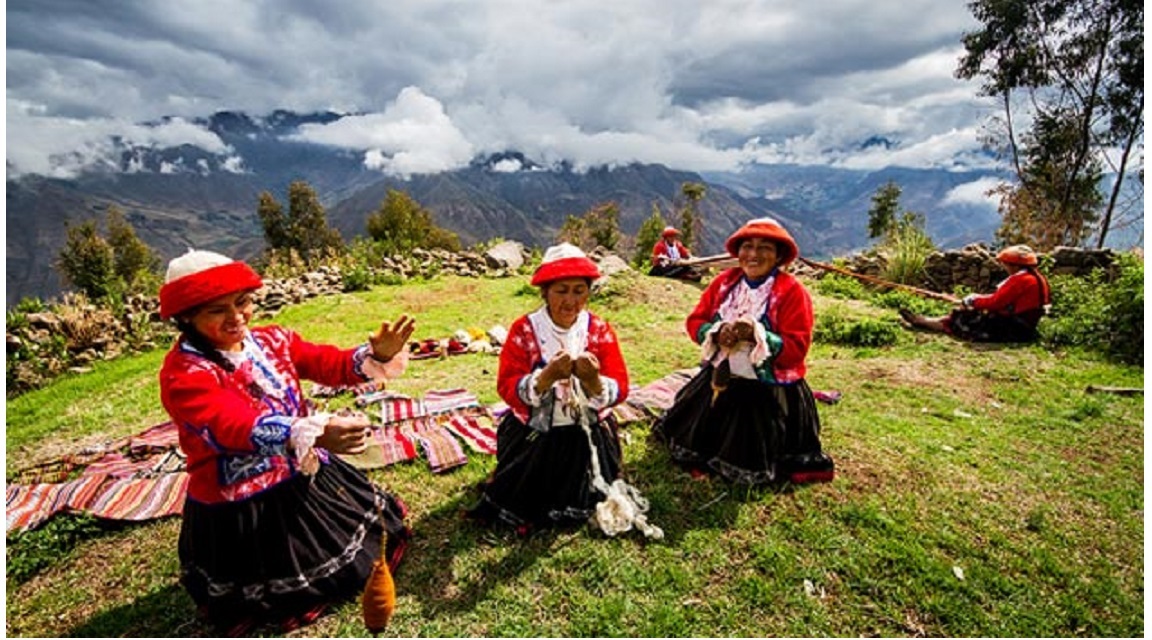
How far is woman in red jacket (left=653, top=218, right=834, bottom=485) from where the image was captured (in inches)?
157

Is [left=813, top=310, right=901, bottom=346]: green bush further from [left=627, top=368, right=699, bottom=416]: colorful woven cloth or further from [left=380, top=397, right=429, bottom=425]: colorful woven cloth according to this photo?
[left=380, top=397, right=429, bottom=425]: colorful woven cloth

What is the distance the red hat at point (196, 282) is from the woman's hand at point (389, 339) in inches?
27.2

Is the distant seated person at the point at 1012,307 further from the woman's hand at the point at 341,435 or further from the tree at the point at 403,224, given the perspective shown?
the tree at the point at 403,224

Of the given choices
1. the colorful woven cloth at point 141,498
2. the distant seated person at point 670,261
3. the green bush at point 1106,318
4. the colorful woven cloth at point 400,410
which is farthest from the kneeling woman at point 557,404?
the distant seated person at point 670,261

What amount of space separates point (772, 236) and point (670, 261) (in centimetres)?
1043

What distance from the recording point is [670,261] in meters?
14.2

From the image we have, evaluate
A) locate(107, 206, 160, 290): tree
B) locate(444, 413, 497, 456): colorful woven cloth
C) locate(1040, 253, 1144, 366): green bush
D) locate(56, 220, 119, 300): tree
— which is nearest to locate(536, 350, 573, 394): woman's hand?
locate(444, 413, 497, 456): colorful woven cloth

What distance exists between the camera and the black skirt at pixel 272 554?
2.91 metres

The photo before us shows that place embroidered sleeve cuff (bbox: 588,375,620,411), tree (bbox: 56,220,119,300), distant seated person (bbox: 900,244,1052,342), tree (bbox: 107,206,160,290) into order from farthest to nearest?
tree (bbox: 107,206,160,290)
tree (bbox: 56,220,119,300)
distant seated person (bbox: 900,244,1052,342)
embroidered sleeve cuff (bbox: 588,375,620,411)

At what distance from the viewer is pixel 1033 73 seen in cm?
1702

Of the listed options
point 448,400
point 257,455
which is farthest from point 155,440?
point 257,455

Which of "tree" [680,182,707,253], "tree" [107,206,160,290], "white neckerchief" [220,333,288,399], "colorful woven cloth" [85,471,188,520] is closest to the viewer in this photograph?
"white neckerchief" [220,333,288,399]

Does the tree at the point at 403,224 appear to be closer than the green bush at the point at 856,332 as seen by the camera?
No

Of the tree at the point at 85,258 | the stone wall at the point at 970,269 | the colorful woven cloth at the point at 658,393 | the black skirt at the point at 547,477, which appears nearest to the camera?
the black skirt at the point at 547,477
